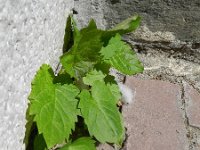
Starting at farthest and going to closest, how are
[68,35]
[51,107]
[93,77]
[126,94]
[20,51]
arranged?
[126,94] < [68,35] < [93,77] < [51,107] < [20,51]

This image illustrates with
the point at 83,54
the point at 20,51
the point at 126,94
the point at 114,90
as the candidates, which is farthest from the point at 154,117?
the point at 20,51

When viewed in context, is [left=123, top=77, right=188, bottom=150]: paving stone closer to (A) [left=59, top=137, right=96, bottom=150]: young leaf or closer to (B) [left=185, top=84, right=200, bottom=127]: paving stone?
(B) [left=185, top=84, right=200, bottom=127]: paving stone

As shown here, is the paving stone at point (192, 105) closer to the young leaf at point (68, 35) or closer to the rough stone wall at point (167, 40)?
the rough stone wall at point (167, 40)

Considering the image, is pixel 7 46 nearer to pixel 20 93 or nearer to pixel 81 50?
pixel 20 93

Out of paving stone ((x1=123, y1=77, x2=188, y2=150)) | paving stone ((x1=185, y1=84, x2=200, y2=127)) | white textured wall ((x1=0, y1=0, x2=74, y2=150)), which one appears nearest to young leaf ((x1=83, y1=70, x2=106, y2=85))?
white textured wall ((x1=0, y1=0, x2=74, y2=150))

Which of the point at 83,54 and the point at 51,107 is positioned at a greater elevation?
the point at 83,54

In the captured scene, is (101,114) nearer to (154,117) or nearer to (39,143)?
(39,143)
